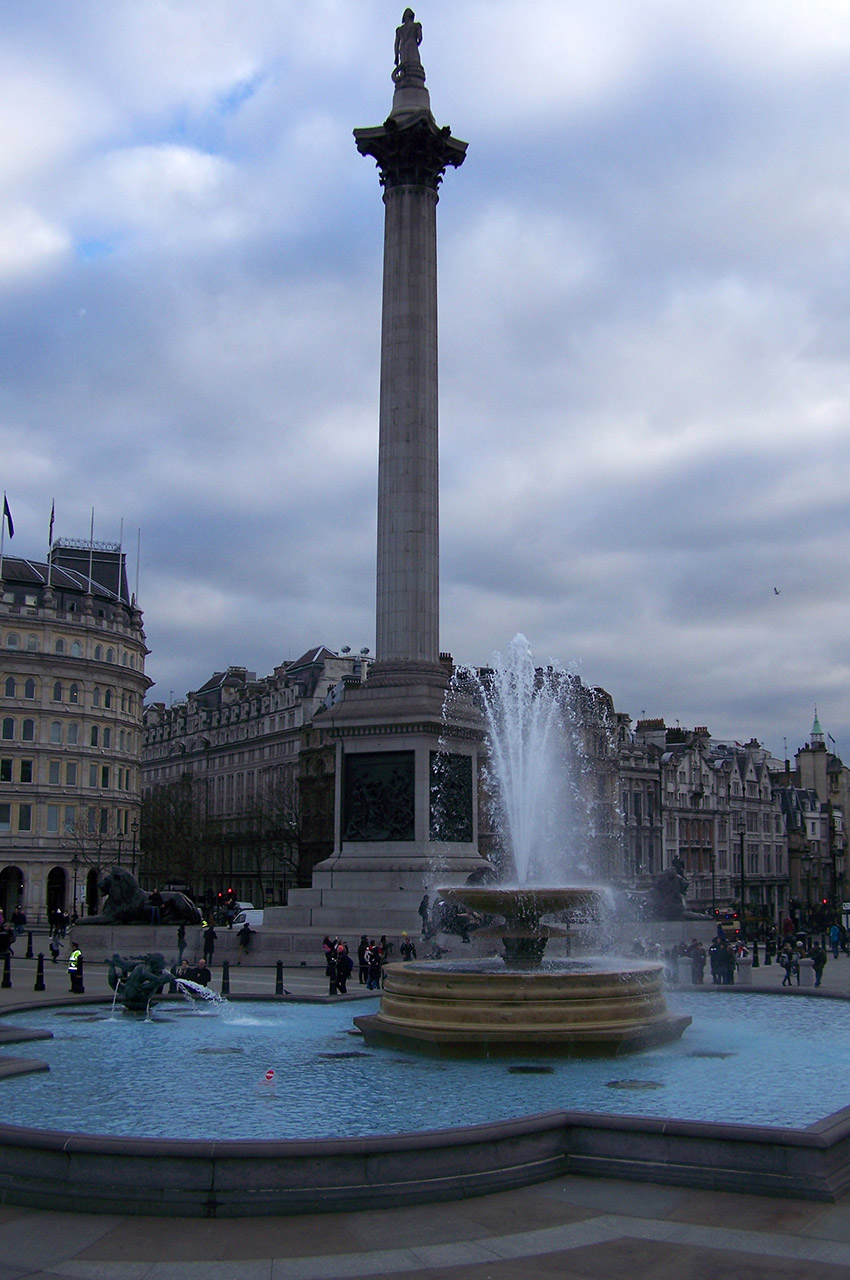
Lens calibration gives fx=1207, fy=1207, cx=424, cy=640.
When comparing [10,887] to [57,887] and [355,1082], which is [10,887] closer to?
[57,887]

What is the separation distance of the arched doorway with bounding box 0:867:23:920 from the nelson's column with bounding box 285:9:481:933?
4065 cm

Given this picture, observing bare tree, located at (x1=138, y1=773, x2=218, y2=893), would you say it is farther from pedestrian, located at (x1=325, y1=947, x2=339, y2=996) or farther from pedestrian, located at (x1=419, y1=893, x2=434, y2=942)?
pedestrian, located at (x1=325, y1=947, x2=339, y2=996)

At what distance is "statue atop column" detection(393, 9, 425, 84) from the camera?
4662 cm

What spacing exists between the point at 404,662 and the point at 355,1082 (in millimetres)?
27972

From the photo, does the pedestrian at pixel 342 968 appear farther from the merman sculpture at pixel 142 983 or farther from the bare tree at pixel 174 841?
the bare tree at pixel 174 841

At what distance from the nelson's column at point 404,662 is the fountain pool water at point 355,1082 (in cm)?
1821

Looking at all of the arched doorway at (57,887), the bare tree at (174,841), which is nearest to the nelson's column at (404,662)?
the arched doorway at (57,887)

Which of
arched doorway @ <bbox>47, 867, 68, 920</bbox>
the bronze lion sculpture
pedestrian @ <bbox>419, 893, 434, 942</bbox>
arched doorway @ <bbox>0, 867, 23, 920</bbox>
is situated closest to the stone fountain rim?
pedestrian @ <bbox>419, 893, 434, 942</bbox>

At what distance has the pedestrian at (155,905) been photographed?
38.8 metres

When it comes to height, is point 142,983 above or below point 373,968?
above

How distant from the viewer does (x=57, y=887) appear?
251 ft

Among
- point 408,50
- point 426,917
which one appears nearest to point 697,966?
point 426,917

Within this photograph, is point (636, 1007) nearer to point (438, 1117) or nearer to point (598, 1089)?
point (598, 1089)

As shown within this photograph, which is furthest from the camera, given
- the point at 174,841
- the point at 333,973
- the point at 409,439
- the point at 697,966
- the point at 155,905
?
the point at 174,841
